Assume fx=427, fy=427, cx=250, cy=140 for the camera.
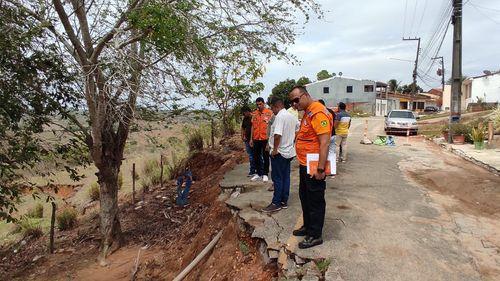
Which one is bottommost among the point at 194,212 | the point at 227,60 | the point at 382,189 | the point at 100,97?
the point at 194,212

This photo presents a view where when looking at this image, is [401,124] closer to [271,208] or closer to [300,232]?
[271,208]

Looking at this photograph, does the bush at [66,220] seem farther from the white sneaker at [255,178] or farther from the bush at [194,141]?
the white sneaker at [255,178]

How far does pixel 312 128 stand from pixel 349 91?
54.9m

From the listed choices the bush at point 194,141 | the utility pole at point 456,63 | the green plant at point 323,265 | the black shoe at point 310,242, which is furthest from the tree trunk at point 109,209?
the utility pole at point 456,63

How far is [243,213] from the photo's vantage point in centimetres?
652

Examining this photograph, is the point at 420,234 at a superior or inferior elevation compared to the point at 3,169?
inferior

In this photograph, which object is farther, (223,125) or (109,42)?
(223,125)

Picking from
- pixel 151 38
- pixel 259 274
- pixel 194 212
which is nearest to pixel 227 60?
pixel 151 38

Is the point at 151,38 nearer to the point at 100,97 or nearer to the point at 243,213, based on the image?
the point at 100,97

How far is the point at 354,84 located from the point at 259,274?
55359 mm

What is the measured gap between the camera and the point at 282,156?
657 cm

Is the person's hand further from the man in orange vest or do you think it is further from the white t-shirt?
the white t-shirt

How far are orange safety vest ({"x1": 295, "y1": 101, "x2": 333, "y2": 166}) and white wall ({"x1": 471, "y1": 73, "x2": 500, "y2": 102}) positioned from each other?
4155cm

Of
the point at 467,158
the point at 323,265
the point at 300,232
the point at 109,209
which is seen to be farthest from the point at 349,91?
the point at 323,265
